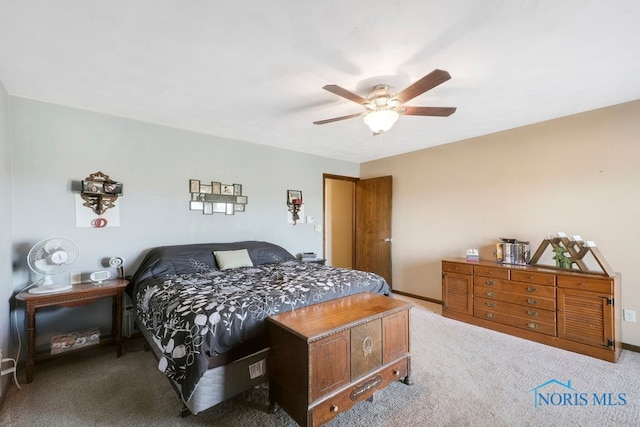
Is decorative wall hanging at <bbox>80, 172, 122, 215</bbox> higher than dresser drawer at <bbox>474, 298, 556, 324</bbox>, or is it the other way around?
decorative wall hanging at <bbox>80, 172, 122, 215</bbox>

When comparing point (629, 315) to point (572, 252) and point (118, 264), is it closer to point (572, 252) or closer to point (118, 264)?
point (572, 252)

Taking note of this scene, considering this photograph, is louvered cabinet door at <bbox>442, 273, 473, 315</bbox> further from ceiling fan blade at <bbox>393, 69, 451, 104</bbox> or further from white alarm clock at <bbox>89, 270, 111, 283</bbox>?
white alarm clock at <bbox>89, 270, 111, 283</bbox>

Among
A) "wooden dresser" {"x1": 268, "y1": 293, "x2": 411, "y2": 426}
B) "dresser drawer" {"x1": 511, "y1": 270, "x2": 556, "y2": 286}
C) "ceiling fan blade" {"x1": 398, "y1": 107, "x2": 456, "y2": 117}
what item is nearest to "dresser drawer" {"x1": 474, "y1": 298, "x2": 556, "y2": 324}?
"dresser drawer" {"x1": 511, "y1": 270, "x2": 556, "y2": 286}

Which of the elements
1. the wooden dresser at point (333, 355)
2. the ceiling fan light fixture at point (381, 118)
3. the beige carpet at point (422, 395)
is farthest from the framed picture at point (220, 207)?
the ceiling fan light fixture at point (381, 118)

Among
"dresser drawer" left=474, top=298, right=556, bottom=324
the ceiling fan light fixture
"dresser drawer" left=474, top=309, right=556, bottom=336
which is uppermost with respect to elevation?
the ceiling fan light fixture

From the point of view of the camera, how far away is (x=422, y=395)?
2029 millimetres

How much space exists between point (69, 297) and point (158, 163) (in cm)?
159

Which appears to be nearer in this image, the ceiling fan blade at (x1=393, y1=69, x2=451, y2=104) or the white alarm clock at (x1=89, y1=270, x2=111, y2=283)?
the ceiling fan blade at (x1=393, y1=69, x2=451, y2=104)

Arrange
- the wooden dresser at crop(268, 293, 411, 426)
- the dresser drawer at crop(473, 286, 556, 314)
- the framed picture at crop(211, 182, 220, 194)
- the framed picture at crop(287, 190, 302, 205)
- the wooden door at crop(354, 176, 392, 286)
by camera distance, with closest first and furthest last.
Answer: the wooden dresser at crop(268, 293, 411, 426), the dresser drawer at crop(473, 286, 556, 314), the framed picture at crop(211, 182, 220, 194), the framed picture at crop(287, 190, 302, 205), the wooden door at crop(354, 176, 392, 286)

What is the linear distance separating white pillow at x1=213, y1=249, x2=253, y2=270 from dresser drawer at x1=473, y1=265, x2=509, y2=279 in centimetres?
273

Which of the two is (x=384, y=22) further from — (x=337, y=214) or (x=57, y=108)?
(x=337, y=214)

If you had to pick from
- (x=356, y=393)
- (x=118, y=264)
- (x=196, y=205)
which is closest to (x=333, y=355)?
(x=356, y=393)

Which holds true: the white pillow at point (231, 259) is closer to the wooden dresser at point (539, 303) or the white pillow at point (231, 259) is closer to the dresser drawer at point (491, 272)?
the wooden dresser at point (539, 303)

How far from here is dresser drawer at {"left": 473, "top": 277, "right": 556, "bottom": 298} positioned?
284 cm
